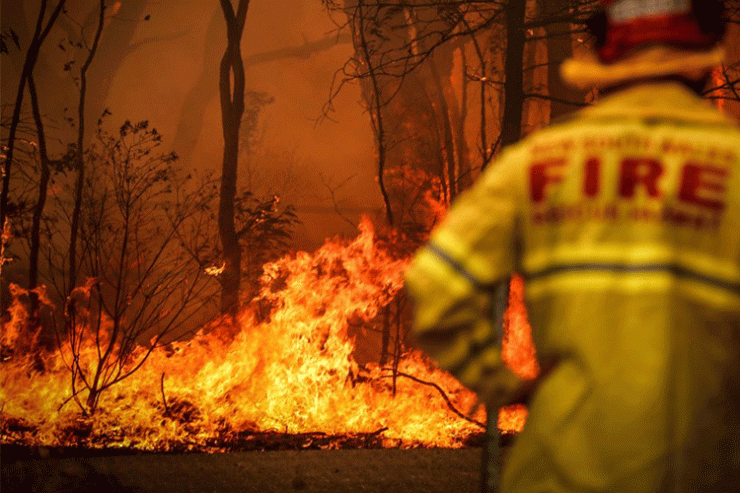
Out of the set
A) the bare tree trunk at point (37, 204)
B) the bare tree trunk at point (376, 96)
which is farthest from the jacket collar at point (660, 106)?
the bare tree trunk at point (37, 204)

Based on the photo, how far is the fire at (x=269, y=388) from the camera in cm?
616

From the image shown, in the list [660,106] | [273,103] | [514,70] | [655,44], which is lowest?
[660,106]

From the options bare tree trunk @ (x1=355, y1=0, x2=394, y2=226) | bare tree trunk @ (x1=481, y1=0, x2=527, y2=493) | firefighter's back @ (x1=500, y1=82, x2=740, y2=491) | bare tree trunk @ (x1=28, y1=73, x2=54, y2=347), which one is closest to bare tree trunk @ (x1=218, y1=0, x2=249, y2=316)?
bare tree trunk @ (x1=355, y1=0, x2=394, y2=226)

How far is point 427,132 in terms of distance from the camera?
15.0 meters

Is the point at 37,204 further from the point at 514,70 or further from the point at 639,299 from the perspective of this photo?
the point at 639,299

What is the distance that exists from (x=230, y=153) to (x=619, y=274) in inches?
384

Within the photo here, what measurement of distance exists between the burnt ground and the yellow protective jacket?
298 centimetres

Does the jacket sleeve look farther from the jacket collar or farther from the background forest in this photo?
the background forest

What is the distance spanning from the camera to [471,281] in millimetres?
1424

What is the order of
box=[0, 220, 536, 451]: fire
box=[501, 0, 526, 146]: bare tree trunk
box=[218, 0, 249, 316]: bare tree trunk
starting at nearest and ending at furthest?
box=[501, 0, 526, 146]: bare tree trunk → box=[0, 220, 536, 451]: fire → box=[218, 0, 249, 316]: bare tree trunk

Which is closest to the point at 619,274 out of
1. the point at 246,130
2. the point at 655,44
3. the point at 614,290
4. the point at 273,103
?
the point at 614,290

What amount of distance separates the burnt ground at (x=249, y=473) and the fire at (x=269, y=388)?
1.41m

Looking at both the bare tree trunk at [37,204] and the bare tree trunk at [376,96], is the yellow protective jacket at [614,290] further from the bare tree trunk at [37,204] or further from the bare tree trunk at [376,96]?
the bare tree trunk at [37,204]

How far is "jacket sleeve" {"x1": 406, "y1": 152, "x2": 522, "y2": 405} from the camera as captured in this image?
1.43 metres
